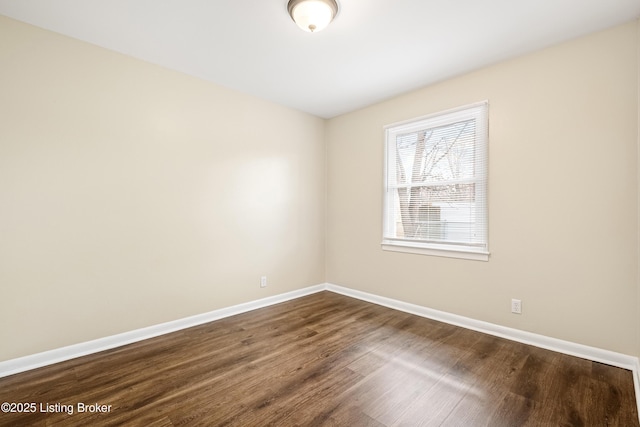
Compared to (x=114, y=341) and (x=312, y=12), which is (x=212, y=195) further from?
(x=312, y=12)

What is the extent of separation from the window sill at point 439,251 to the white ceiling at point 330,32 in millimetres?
1850

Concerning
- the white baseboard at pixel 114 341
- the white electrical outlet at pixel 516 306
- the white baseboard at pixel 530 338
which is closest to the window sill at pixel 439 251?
the white electrical outlet at pixel 516 306

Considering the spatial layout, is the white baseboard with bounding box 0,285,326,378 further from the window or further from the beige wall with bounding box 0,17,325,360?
the window

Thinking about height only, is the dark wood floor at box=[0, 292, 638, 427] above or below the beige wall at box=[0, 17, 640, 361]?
below

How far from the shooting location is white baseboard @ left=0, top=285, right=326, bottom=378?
2127 millimetres

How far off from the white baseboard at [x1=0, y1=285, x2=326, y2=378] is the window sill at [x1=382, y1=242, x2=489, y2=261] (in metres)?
→ 1.71

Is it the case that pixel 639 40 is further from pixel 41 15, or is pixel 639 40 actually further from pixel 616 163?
pixel 41 15

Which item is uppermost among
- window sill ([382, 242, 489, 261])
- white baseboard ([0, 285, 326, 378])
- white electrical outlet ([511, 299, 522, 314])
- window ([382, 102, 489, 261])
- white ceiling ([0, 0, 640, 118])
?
white ceiling ([0, 0, 640, 118])

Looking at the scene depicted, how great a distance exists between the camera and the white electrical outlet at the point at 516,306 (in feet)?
8.59

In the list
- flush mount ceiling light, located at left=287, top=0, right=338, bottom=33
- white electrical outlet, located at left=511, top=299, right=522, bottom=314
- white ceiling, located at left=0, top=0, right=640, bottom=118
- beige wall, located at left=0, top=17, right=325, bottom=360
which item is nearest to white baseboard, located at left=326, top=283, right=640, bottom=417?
white electrical outlet, located at left=511, top=299, right=522, bottom=314

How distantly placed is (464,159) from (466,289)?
1364mm

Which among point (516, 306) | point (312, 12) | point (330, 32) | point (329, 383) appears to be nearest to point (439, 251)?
point (516, 306)

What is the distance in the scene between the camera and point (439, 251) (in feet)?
10.3

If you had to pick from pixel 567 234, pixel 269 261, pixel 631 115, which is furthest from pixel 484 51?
pixel 269 261
